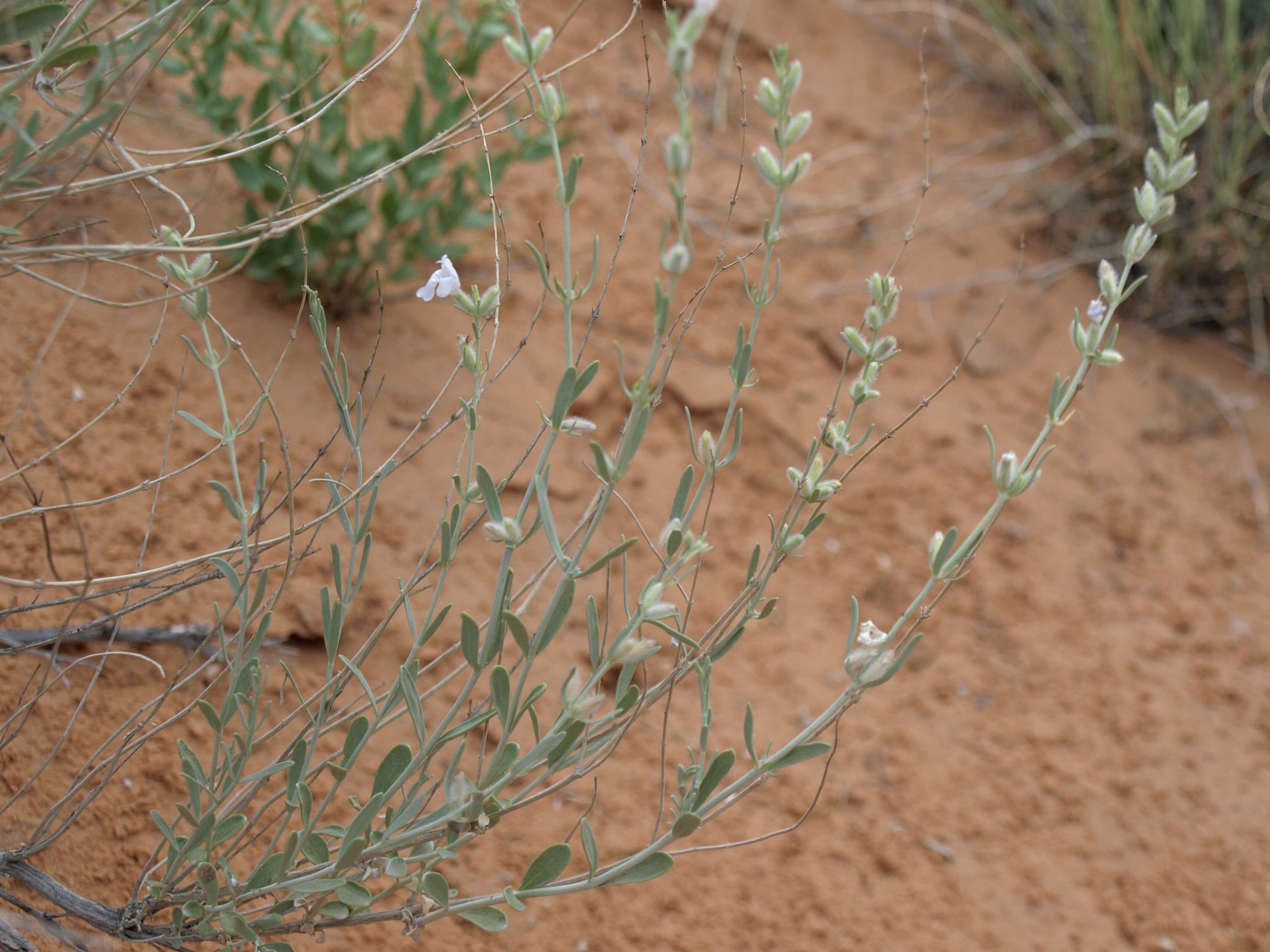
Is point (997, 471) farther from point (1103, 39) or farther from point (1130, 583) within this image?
point (1103, 39)

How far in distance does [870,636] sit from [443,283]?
26.1 inches

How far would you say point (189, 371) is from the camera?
2.27m

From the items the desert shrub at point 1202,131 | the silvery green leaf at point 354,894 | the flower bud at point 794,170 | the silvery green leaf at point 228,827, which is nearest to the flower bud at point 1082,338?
the flower bud at point 794,170

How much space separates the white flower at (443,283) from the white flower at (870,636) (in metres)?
0.64

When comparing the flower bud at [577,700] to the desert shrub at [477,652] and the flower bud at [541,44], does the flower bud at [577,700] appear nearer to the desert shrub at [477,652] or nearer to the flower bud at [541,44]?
the desert shrub at [477,652]

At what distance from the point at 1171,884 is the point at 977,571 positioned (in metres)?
0.89

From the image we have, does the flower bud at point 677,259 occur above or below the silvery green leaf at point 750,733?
above

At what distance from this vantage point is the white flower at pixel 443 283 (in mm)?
1255

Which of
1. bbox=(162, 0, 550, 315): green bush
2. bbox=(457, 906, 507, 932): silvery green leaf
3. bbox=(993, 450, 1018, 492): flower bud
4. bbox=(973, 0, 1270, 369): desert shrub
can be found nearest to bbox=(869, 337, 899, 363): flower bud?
bbox=(993, 450, 1018, 492): flower bud

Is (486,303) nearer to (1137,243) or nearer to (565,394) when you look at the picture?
(565,394)

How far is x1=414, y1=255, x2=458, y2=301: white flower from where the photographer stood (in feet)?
4.12

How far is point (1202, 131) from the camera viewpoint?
3736 millimetres

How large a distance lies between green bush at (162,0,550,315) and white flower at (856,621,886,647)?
137cm

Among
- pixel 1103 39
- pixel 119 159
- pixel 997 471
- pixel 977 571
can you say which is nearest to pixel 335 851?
pixel 997 471
